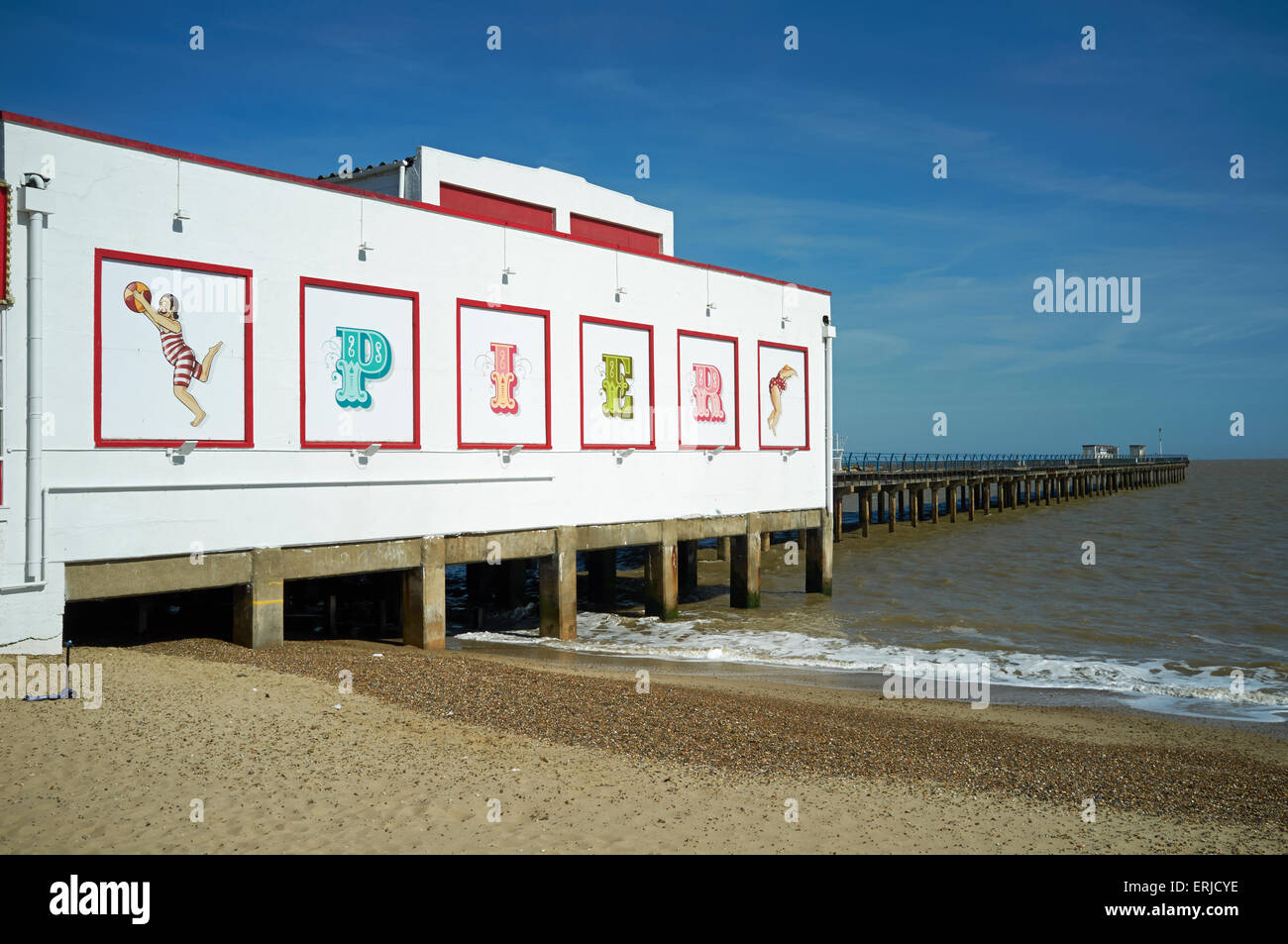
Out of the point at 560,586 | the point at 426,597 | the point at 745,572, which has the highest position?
the point at 426,597

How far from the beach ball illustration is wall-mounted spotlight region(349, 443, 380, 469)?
353 cm

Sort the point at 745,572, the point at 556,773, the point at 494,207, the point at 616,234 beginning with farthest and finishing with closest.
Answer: the point at 745,572, the point at 616,234, the point at 494,207, the point at 556,773

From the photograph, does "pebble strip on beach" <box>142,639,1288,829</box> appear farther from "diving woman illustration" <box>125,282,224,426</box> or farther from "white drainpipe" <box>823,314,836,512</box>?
"white drainpipe" <box>823,314,836,512</box>

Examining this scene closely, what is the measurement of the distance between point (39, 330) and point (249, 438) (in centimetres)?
287

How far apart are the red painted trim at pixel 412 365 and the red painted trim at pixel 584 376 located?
146 inches

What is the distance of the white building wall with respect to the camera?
11.2m

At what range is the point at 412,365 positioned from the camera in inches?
597

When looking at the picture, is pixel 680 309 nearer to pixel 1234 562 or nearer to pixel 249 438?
pixel 249 438

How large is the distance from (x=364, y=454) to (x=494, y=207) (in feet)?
23.6

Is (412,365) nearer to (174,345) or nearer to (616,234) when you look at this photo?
(174,345)

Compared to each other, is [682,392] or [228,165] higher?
[228,165]

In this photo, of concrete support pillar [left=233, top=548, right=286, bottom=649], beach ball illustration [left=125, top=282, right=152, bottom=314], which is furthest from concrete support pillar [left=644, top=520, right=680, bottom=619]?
beach ball illustration [left=125, top=282, right=152, bottom=314]

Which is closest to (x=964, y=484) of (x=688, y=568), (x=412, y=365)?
(x=688, y=568)

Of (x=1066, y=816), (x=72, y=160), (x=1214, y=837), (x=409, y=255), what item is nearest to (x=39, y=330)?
(x=72, y=160)
